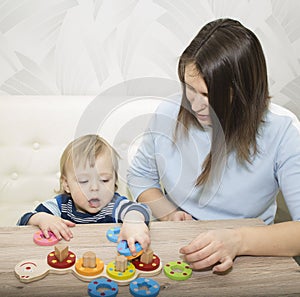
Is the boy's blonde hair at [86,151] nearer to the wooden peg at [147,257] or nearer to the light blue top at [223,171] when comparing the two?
the light blue top at [223,171]

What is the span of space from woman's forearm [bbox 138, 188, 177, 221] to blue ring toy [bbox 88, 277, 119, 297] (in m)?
0.46

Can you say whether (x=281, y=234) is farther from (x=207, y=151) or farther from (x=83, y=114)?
(x=83, y=114)

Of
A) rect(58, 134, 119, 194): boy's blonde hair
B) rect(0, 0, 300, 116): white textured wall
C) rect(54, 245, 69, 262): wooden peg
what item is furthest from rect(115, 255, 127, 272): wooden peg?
rect(0, 0, 300, 116): white textured wall

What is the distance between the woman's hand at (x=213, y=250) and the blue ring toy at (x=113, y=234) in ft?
0.50

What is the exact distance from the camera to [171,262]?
0.98m

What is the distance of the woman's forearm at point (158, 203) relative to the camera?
4.50 feet

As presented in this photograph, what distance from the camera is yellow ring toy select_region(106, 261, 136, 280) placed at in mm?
924

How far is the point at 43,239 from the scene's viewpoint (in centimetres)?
106

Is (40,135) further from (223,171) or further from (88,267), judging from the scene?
(88,267)

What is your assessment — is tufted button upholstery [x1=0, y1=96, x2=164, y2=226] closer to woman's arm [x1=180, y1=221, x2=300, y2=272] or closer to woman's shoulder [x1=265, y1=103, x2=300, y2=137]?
woman's shoulder [x1=265, y1=103, x2=300, y2=137]

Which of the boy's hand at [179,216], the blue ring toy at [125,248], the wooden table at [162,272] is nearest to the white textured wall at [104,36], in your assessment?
the boy's hand at [179,216]

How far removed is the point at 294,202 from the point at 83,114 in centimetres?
76

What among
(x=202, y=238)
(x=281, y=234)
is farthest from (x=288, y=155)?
(x=202, y=238)

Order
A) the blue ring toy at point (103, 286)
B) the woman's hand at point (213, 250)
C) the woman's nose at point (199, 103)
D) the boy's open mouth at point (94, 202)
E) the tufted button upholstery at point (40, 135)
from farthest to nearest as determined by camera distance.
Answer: the tufted button upholstery at point (40, 135)
the boy's open mouth at point (94, 202)
the woman's nose at point (199, 103)
the woman's hand at point (213, 250)
the blue ring toy at point (103, 286)
